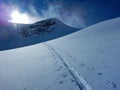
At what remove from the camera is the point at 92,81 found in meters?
3.57

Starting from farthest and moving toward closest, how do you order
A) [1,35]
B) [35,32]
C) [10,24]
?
[35,32], [10,24], [1,35]

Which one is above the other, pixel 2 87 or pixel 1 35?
pixel 1 35

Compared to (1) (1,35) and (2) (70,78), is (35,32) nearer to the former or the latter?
(1) (1,35)

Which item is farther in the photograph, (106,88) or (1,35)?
(1,35)

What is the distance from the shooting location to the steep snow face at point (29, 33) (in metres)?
54.9

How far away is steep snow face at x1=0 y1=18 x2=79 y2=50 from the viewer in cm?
5491

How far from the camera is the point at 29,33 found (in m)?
66.5

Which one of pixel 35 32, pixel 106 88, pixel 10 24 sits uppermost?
pixel 10 24

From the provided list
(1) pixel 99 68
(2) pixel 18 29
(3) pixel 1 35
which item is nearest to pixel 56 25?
(2) pixel 18 29

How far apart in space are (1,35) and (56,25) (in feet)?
90.7

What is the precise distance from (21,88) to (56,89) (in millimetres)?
1162

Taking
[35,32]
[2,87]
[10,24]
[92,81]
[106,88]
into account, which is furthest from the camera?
[35,32]

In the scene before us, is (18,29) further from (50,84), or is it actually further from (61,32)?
(50,84)

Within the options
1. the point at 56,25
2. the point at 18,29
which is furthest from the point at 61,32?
the point at 18,29
